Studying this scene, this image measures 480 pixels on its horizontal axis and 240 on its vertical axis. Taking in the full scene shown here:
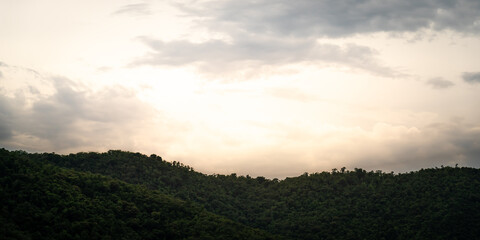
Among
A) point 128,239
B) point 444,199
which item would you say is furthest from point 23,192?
point 444,199

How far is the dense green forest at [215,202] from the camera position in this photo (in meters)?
78.4

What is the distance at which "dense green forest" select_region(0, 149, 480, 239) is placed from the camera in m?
78.4

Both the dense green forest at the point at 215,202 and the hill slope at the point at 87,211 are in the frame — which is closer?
the hill slope at the point at 87,211

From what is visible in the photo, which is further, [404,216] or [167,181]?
[167,181]

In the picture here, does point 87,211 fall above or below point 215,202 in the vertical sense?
below

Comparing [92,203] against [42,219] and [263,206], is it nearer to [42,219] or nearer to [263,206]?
[42,219]

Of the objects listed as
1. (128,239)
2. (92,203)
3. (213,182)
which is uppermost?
(213,182)

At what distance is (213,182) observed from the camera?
488ft

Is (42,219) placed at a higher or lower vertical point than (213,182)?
lower

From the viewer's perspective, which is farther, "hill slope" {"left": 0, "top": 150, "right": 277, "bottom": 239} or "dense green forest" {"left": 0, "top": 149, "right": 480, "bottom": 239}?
"dense green forest" {"left": 0, "top": 149, "right": 480, "bottom": 239}

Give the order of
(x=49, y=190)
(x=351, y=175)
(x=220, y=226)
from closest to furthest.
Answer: (x=49, y=190)
(x=220, y=226)
(x=351, y=175)

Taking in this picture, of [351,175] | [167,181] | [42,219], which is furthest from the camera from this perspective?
[351,175]

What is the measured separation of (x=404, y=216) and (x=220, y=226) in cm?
4408

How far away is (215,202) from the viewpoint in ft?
422
